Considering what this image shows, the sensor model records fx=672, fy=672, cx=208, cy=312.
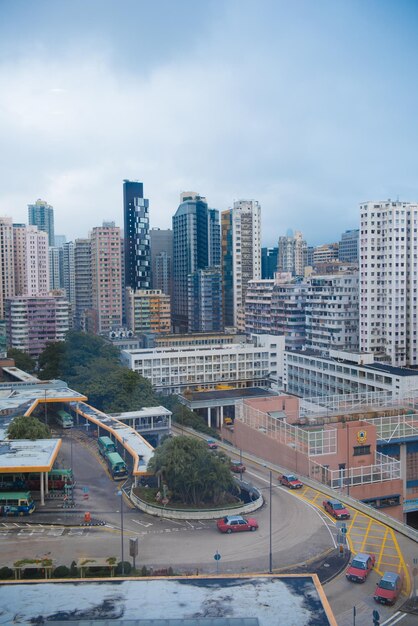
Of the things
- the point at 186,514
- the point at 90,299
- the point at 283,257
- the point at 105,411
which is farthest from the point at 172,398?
the point at 283,257

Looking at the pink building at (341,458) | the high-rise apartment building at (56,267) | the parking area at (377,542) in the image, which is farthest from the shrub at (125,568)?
the high-rise apartment building at (56,267)

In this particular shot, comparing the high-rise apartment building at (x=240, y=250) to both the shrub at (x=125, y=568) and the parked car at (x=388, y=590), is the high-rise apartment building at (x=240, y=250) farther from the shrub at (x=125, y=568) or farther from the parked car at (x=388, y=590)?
the parked car at (x=388, y=590)

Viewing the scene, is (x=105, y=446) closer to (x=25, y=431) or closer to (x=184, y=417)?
(x=25, y=431)

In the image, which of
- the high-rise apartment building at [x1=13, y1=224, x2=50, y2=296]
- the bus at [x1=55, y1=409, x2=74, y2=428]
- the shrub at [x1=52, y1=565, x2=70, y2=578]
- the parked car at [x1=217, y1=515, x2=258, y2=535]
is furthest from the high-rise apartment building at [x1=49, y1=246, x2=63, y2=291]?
the shrub at [x1=52, y1=565, x2=70, y2=578]

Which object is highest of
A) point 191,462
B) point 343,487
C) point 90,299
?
point 90,299

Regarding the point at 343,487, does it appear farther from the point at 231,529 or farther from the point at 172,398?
the point at 172,398
